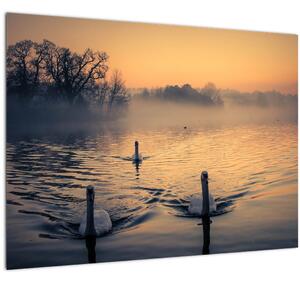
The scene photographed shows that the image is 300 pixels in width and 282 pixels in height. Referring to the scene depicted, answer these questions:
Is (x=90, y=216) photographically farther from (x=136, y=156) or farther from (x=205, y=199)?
(x=205, y=199)

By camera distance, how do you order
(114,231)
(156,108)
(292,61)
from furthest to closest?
(292,61)
(156,108)
(114,231)

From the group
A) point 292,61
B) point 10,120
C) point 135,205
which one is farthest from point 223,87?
point 10,120

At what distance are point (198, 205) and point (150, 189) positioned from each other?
21.4 inches

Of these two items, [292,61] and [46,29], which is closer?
[46,29]

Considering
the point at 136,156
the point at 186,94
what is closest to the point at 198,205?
the point at 136,156

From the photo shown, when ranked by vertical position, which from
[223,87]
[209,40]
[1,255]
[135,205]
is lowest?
[1,255]

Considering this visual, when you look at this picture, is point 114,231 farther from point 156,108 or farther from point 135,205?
point 156,108

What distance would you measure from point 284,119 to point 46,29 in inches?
103

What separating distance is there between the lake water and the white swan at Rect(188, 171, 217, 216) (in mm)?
65

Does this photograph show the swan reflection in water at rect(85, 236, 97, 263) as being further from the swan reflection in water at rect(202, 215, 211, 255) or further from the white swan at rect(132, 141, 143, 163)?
the swan reflection in water at rect(202, 215, 211, 255)

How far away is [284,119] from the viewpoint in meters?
5.42

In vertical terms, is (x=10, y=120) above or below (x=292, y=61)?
below

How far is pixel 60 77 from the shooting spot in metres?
4.85

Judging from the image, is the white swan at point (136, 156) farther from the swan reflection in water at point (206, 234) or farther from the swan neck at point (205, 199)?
the swan reflection in water at point (206, 234)
